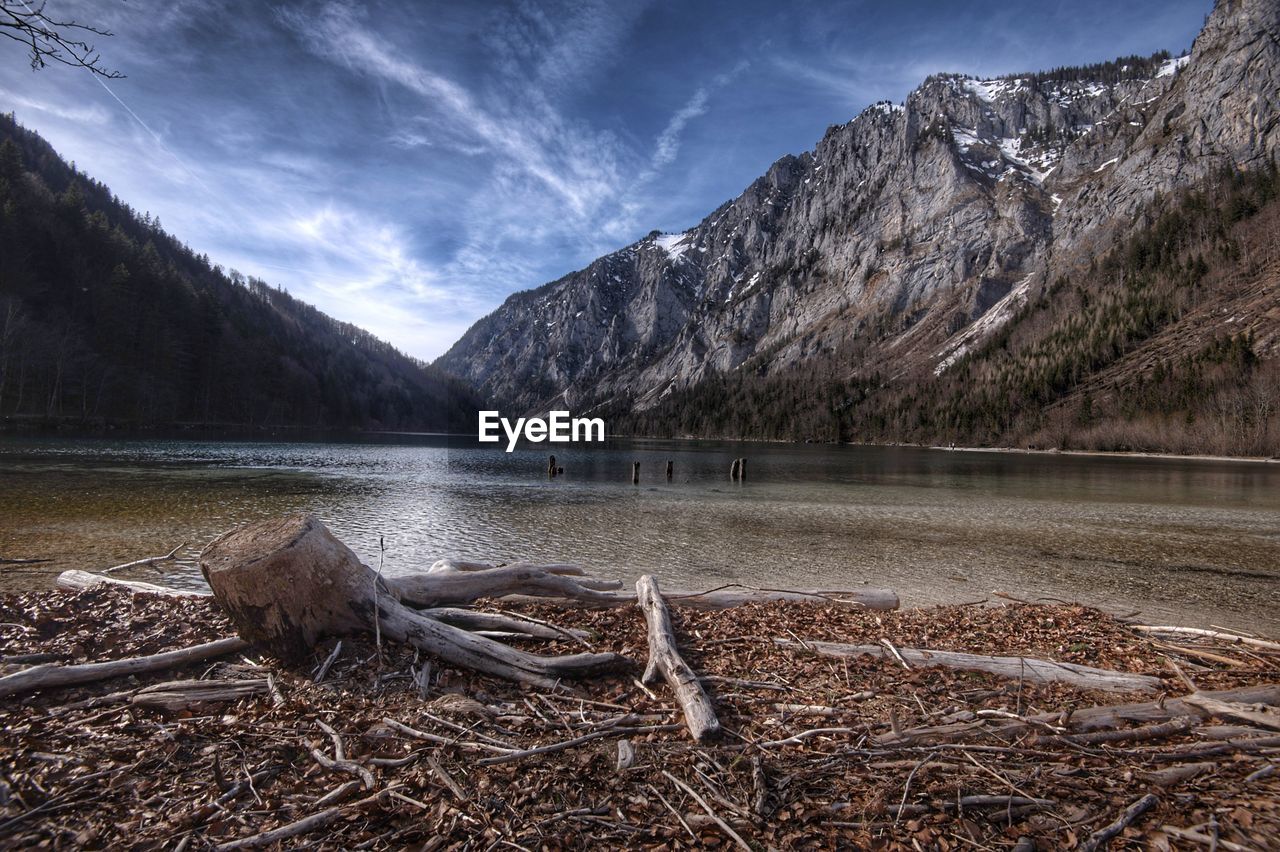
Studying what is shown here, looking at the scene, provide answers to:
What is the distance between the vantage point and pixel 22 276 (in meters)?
77.8

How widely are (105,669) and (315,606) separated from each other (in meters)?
1.83

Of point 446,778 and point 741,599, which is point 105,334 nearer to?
point 741,599

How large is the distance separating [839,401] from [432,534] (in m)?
181

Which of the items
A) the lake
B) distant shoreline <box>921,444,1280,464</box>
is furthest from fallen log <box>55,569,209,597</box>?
distant shoreline <box>921,444,1280,464</box>

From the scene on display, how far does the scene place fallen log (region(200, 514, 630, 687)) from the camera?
5742 mm

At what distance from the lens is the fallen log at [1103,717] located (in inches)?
187


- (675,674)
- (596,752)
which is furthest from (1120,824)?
(596,752)

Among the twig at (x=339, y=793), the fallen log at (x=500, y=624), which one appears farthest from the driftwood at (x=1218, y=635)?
the twig at (x=339, y=793)

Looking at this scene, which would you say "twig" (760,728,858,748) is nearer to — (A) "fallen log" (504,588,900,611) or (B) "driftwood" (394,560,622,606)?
(A) "fallen log" (504,588,900,611)

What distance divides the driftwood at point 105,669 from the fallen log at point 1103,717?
667 centimetres

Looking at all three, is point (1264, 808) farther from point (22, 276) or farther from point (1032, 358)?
point (1032, 358)

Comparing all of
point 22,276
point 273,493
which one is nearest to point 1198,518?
point 273,493

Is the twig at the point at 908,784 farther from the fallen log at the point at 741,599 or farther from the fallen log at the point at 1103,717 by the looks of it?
the fallen log at the point at 741,599

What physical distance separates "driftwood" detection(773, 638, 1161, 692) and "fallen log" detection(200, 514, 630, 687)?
9.12 ft
